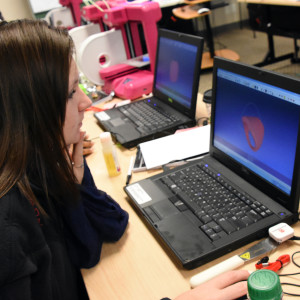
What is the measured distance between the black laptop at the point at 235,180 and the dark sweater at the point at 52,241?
0.38 feet

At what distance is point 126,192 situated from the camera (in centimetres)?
101

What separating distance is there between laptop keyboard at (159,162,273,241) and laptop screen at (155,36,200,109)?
41 centimetres

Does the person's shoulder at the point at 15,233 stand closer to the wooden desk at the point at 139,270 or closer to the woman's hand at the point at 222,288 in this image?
the wooden desk at the point at 139,270

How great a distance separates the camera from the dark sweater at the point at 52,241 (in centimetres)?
65

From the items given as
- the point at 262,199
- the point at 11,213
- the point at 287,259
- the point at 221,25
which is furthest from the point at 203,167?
the point at 221,25

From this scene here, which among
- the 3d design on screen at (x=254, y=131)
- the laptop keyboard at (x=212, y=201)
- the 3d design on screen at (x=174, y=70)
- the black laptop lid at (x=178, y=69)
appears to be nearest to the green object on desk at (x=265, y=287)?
the laptop keyboard at (x=212, y=201)

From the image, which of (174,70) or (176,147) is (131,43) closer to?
(174,70)

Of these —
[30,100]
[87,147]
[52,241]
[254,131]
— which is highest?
[30,100]

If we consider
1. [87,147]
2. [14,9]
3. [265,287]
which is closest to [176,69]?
[87,147]

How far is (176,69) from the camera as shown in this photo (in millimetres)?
1400

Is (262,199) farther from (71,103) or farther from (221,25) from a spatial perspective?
(221,25)

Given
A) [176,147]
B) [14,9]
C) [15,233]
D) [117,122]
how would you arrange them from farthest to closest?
1. [14,9]
2. [117,122]
3. [176,147]
4. [15,233]

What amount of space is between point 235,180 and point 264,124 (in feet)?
0.62

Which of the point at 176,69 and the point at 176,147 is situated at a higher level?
the point at 176,69
